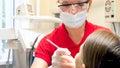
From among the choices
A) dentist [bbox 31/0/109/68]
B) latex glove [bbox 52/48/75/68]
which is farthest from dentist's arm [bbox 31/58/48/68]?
latex glove [bbox 52/48/75/68]

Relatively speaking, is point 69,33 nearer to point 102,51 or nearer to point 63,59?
point 63,59

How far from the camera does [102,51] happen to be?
910 mm

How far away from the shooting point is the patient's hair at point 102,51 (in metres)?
0.88

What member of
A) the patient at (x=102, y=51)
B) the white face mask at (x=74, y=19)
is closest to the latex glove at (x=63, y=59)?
the patient at (x=102, y=51)

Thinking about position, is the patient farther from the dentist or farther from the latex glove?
the dentist

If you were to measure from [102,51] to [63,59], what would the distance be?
35cm

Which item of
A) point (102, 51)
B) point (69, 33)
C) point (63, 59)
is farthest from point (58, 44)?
point (102, 51)

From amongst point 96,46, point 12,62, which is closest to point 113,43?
point 96,46

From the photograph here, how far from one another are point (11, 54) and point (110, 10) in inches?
52.9

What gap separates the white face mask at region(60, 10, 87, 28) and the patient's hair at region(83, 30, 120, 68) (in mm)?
649

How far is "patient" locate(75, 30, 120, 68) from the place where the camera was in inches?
34.8

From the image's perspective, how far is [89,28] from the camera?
1.61m

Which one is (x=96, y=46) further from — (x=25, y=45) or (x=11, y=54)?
(x=11, y=54)

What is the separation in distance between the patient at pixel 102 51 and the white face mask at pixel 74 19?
2.13 feet
